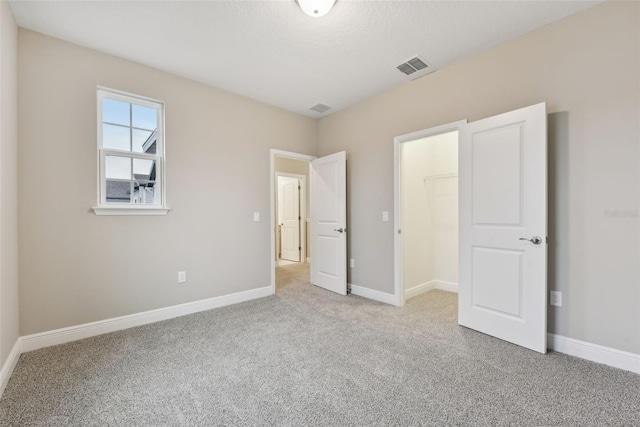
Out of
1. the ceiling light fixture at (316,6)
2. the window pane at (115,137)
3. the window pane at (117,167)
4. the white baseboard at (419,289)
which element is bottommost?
the white baseboard at (419,289)

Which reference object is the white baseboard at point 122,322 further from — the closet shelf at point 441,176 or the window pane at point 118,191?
the closet shelf at point 441,176

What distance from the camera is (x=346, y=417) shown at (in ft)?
4.92

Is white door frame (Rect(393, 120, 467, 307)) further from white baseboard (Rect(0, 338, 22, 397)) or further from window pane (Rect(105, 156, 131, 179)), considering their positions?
white baseboard (Rect(0, 338, 22, 397))

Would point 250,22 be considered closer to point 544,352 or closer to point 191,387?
point 191,387

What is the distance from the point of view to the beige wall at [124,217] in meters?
2.29

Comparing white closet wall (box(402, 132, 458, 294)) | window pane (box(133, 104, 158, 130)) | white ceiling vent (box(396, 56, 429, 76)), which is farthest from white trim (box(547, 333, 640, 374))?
window pane (box(133, 104, 158, 130))

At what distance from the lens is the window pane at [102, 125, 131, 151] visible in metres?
2.64

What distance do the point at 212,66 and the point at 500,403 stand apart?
3.67m

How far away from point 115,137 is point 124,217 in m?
0.81

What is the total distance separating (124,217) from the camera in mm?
2688

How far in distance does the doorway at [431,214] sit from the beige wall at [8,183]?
12.2ft

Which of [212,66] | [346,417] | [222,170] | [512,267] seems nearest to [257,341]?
[346,417]

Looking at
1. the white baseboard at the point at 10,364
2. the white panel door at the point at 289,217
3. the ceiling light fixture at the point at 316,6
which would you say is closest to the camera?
the white baseboard at the point at 10,364

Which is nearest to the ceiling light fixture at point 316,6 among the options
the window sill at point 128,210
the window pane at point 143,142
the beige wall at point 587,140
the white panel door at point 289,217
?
the beige wall at point 587,140
